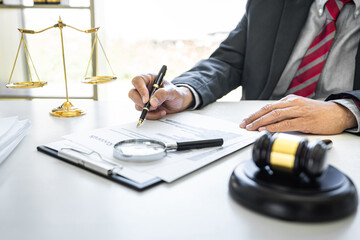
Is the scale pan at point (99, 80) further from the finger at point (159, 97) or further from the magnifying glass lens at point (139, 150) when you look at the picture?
the magnifying glass lens at point (139, 150)

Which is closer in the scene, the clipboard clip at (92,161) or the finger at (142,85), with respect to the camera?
the clipboard clip at (92,161)

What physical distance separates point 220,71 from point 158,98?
1.74ft

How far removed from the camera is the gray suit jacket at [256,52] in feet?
4.64

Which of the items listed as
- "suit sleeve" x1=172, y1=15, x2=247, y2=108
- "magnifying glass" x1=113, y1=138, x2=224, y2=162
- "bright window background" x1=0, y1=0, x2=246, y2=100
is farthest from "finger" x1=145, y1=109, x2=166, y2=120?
"bright window background" x1=0, y1=0, x2=246, y2=100

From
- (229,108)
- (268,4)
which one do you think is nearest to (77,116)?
(229,108)

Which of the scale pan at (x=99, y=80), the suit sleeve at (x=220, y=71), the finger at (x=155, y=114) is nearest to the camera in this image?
the finger at (x=155, y=114)

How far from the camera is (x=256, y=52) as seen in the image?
1.54 m

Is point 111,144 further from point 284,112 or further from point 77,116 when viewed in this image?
point 284,112

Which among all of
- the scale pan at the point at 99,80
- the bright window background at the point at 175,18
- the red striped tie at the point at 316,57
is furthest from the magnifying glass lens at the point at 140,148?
the bright window background at the point at 175,18

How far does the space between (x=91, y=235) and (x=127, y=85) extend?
4.83 meters

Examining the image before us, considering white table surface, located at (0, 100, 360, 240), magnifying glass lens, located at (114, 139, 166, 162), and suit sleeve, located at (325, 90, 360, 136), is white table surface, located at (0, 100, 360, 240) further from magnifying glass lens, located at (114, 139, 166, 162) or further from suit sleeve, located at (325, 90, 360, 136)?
suit sleeve, located at (325, 90, 360, 136)

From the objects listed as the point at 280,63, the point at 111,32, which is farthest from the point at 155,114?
the point at 111,32

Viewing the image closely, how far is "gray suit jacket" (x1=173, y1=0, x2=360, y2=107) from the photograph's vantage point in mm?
1415

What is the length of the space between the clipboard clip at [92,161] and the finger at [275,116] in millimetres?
413
